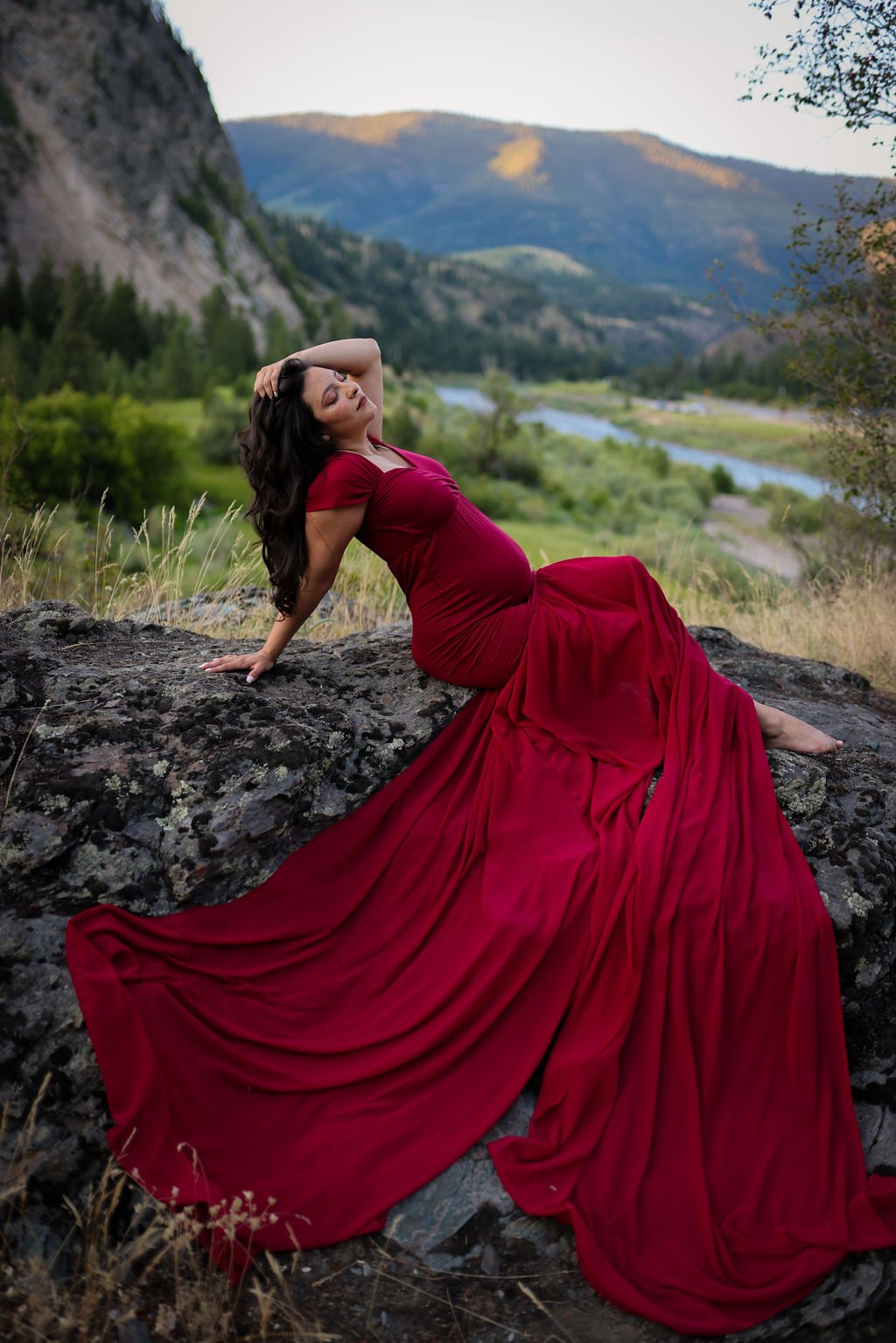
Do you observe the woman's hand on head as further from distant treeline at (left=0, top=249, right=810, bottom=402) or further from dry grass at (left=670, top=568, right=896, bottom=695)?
distant treeline at (left=0, top=249, right=810, bottom=402)

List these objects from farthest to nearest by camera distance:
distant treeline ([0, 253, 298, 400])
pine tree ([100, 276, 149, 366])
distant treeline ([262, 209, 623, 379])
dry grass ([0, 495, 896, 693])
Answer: distant treeline ([262, 209, 623, 379])
pine tree ([100, 276, 149, 366])
distant treeline ([0, 253, 298, 400])
dry grass ([0, 495, 896, 693])

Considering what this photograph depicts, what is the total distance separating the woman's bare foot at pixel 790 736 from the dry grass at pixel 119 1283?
7.46 feet

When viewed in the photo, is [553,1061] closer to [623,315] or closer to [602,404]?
[602,404]

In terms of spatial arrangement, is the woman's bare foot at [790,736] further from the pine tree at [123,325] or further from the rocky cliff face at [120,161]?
the rocky cliff face at [120,161]

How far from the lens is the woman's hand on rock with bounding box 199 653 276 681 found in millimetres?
3336

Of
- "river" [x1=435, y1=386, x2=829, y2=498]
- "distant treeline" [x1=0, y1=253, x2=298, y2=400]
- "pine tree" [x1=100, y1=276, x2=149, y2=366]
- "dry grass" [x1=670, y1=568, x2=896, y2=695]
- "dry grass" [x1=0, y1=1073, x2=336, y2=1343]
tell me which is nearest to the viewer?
"dry grass" [x1=0, y1=1073, x2=336, y2=1343]

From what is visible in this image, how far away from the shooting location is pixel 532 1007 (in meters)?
2.63

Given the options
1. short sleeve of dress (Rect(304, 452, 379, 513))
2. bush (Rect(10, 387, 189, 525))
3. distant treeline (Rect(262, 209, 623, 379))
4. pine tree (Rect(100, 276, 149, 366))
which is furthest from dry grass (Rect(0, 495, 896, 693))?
distant treeline (Rect(262, 209, 623, 379))

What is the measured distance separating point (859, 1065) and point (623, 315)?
13802 centimetres

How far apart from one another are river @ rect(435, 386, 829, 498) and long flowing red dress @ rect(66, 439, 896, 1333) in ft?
80.6

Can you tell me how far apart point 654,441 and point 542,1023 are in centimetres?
5773

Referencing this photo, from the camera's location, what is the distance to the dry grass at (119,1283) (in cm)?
191

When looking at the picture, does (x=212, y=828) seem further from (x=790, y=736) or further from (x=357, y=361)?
(x=357, y=361)

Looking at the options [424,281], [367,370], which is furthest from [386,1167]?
[424,281]
